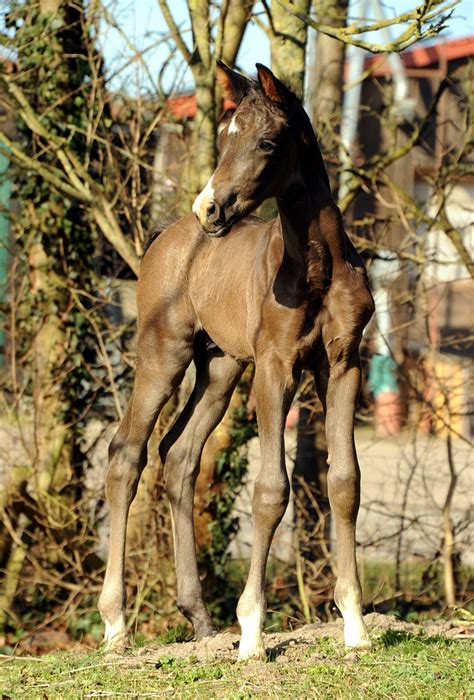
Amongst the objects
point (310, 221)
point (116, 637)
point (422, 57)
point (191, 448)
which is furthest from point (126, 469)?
point (422, 57)

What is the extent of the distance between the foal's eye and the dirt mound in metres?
2.27

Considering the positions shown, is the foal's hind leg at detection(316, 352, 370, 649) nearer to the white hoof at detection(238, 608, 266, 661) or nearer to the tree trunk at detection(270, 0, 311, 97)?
the white hoof at detection(238, 608, 266, 661)

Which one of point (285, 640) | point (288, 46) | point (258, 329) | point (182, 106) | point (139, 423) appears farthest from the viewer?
point (182, 106)

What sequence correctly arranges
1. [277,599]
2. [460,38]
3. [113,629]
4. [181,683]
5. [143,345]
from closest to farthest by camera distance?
[181,683] < [113,629] < [143,345] < [277,599] < [460,38]

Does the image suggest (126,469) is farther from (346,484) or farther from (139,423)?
(346,484)

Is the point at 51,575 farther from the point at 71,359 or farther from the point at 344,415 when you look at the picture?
the point at 344,415

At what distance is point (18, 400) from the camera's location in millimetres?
8914

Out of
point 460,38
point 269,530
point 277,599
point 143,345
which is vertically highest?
point 460,38

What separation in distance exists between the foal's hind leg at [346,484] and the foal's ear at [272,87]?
122cm

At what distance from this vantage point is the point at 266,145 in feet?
14.4

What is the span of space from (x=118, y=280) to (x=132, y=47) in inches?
82.4

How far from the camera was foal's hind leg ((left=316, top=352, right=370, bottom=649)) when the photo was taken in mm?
4738

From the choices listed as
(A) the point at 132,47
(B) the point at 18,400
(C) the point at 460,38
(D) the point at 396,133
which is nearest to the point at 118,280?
(B) the point at 18,400

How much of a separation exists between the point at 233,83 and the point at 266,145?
0.42 m
